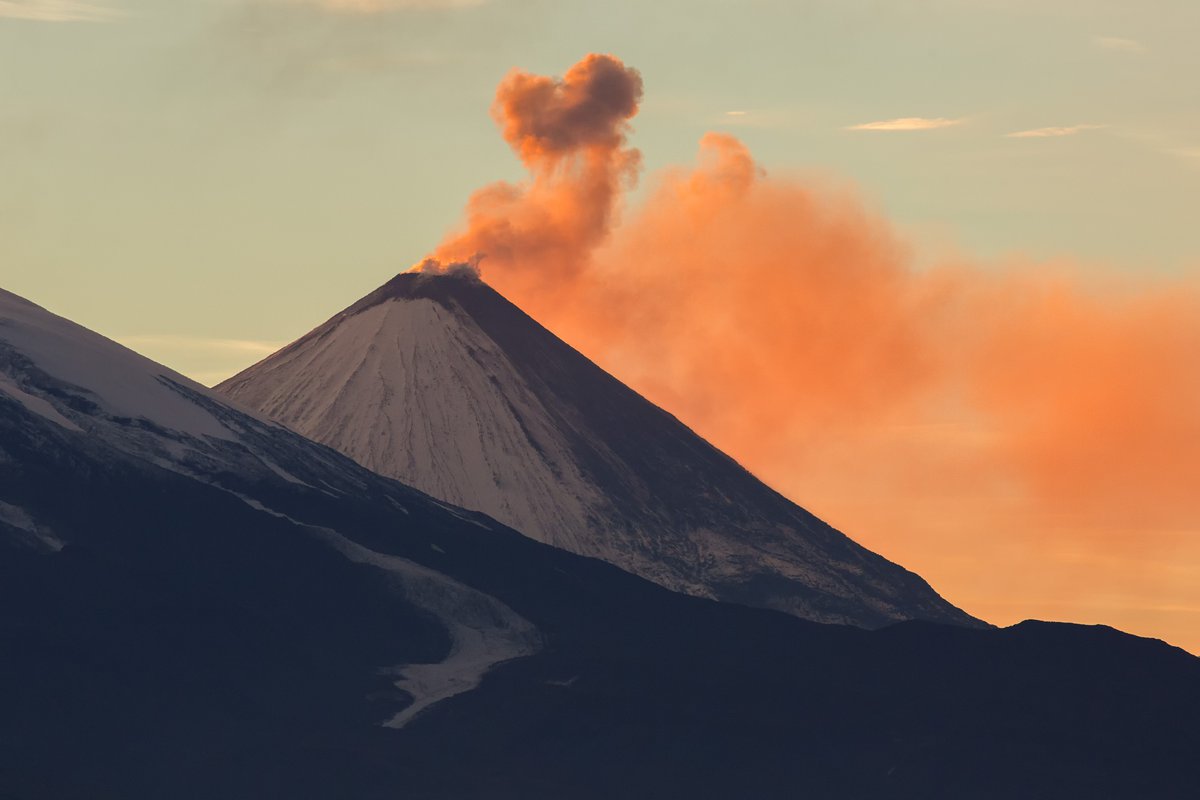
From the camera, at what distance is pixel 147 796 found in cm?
19938

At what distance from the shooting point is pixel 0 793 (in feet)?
615

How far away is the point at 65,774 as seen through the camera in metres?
200

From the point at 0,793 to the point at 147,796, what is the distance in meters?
15.1

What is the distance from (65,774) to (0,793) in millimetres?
12234

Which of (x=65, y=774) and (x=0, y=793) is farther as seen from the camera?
(x=65, y=774)

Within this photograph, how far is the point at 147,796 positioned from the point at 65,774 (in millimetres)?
6921
